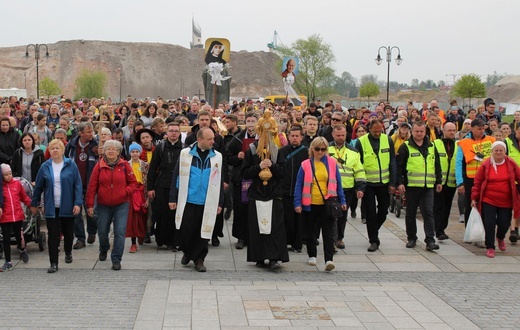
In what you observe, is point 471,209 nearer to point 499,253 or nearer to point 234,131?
point 499,253

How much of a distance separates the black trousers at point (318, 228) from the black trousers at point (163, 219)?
1970mm

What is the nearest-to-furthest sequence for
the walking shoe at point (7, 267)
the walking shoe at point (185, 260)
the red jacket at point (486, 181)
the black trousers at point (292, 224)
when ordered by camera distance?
1. the walking shoe at point (7, 267)
2. the walking shoe at point (185, 260)
3. the black trousers at point (292, 224)
4. the red jacket at point (486, 181)

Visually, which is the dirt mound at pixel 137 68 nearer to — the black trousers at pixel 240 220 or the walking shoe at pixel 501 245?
the black trousers at pixel 240 220

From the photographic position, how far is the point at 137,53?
4801 inches

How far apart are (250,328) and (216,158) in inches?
123

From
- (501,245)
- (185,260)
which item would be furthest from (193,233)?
(501,245)

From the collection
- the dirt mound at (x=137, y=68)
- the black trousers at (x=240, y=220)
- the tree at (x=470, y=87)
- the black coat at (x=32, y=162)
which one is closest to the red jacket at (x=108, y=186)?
the black coat at (x=32, y=162)

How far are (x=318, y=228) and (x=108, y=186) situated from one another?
2.78 m

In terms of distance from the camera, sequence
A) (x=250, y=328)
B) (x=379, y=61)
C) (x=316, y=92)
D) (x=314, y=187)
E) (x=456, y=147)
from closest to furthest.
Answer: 1. (x=250, y=328)
2. (x=314, y=187)
3. (x=456, y=147)
4. (x=379, y=61)
5. (x=316, y=92)

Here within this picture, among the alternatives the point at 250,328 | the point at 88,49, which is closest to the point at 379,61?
the point at 250,328

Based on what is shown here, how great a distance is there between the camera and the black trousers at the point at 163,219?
10773 mm

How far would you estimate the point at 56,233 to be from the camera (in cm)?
945

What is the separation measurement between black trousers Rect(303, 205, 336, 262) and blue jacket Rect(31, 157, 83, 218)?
292 cm

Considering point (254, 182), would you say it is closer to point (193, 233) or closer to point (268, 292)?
point (193, 233)
